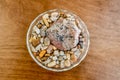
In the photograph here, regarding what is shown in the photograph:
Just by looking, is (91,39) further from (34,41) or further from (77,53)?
(34,41)

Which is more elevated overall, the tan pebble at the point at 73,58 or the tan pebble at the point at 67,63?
the tan pebble at the point at 73,58

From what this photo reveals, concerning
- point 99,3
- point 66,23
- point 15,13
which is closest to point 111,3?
point 99,3

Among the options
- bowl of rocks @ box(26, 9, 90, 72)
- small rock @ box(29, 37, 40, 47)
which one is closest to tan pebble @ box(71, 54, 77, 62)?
bowl of rocks @ box(26, 9, 90, 72)

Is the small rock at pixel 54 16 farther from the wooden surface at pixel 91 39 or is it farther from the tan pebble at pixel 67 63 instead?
the tan pebble at pixel 67 63

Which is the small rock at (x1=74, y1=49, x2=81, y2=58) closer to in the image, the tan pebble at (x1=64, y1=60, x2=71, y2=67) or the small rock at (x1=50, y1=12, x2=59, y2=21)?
the tan pebble at (x1=64, y1=60, x2=71, y2=67)

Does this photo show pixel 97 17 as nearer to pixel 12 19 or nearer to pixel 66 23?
pixel 66 23

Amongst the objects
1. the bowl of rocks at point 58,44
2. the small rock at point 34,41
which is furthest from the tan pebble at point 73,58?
the small rock at point 34,41

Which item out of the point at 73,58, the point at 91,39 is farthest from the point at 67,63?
the point at 91,39

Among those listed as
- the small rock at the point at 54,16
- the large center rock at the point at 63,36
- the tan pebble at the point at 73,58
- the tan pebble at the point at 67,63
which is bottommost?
the tan pebble at the point at 67,63
